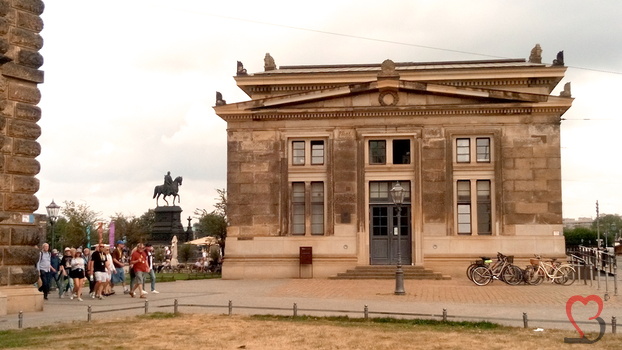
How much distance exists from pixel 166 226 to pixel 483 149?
37.6 metres

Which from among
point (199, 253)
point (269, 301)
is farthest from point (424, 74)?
point (199, 253)

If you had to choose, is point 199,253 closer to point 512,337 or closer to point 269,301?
point 269,301

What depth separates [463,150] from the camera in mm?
35000

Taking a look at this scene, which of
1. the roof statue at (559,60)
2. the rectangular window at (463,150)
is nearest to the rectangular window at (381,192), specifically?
the rectangular window at (463,150)

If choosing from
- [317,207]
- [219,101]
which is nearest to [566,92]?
[317,207]

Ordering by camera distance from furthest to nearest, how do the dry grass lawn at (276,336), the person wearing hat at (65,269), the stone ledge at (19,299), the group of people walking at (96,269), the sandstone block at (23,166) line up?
the person wearing hat at (65,269) → the group of people walking at (96,269) → the sandstone block at (23,166) → the stone ledge at (19,299) → the dry grass lawn at (276,336)

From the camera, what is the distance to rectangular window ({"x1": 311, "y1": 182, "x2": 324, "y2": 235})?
117 ft

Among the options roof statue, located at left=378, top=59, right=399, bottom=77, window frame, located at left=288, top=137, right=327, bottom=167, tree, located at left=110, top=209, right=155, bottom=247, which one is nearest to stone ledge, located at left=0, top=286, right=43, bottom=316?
window frame, located at left=288, top=137, right=327, bottom=167

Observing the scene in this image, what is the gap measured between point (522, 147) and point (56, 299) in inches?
804

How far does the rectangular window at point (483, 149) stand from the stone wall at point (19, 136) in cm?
2063

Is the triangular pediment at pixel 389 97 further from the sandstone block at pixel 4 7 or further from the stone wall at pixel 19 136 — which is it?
the sandstone block at pixel 4 7

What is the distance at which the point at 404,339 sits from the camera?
47.2 ft

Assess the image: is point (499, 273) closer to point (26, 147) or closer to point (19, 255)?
point (19, 255)

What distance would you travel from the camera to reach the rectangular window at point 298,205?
35688mm
